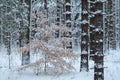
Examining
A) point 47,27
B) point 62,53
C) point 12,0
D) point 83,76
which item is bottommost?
point 83,76

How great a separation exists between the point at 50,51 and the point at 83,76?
2.07 metres

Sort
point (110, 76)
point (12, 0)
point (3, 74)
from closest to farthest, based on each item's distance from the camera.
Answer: point (110, 76)
point (3, 74)
point (12, 0)

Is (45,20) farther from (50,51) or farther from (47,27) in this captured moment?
(50,51)

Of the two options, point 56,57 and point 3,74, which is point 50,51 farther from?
point 3,74

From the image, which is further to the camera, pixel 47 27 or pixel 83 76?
pixel 47 27

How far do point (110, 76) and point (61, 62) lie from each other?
Answer: 2501 millimetres

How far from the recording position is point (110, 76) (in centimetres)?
1373

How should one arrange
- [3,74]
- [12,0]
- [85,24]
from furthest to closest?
[12,0] → [85,24] → [3,74]

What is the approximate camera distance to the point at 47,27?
15555mm

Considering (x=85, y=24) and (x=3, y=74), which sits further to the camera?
(x=85, y=24)

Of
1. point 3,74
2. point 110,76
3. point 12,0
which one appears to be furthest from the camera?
point 12,0

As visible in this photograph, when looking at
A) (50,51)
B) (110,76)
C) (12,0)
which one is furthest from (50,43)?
(12,0)

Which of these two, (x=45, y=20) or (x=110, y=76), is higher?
(x=45, y=20)

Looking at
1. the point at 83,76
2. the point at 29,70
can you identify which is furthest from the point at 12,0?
the point at 83,76
